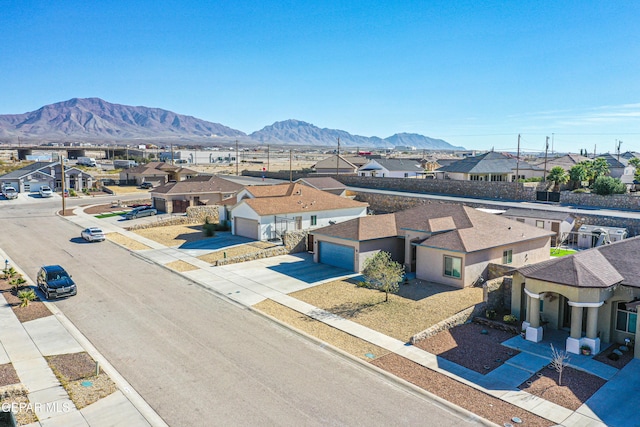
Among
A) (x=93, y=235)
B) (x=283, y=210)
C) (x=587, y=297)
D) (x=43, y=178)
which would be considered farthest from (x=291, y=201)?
(x=43, y=178)

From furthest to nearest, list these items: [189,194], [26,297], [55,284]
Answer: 1. [189,194]
2. [55,284]
3. [26,297]

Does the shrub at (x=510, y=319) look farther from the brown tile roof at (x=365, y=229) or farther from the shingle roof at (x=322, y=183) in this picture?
the shingle roof at (x=322, y=183)

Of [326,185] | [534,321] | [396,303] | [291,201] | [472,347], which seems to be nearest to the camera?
[472,347]

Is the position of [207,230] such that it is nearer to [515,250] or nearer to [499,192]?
[515,250]

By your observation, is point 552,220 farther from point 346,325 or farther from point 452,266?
point 346,325

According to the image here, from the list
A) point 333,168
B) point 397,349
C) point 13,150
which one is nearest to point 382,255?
point 397,349

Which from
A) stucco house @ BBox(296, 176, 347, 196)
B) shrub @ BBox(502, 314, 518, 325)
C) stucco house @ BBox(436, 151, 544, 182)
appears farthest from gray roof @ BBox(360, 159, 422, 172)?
shrub @ BBox(502, 314, 518, 325)

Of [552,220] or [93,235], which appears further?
[93,235]
